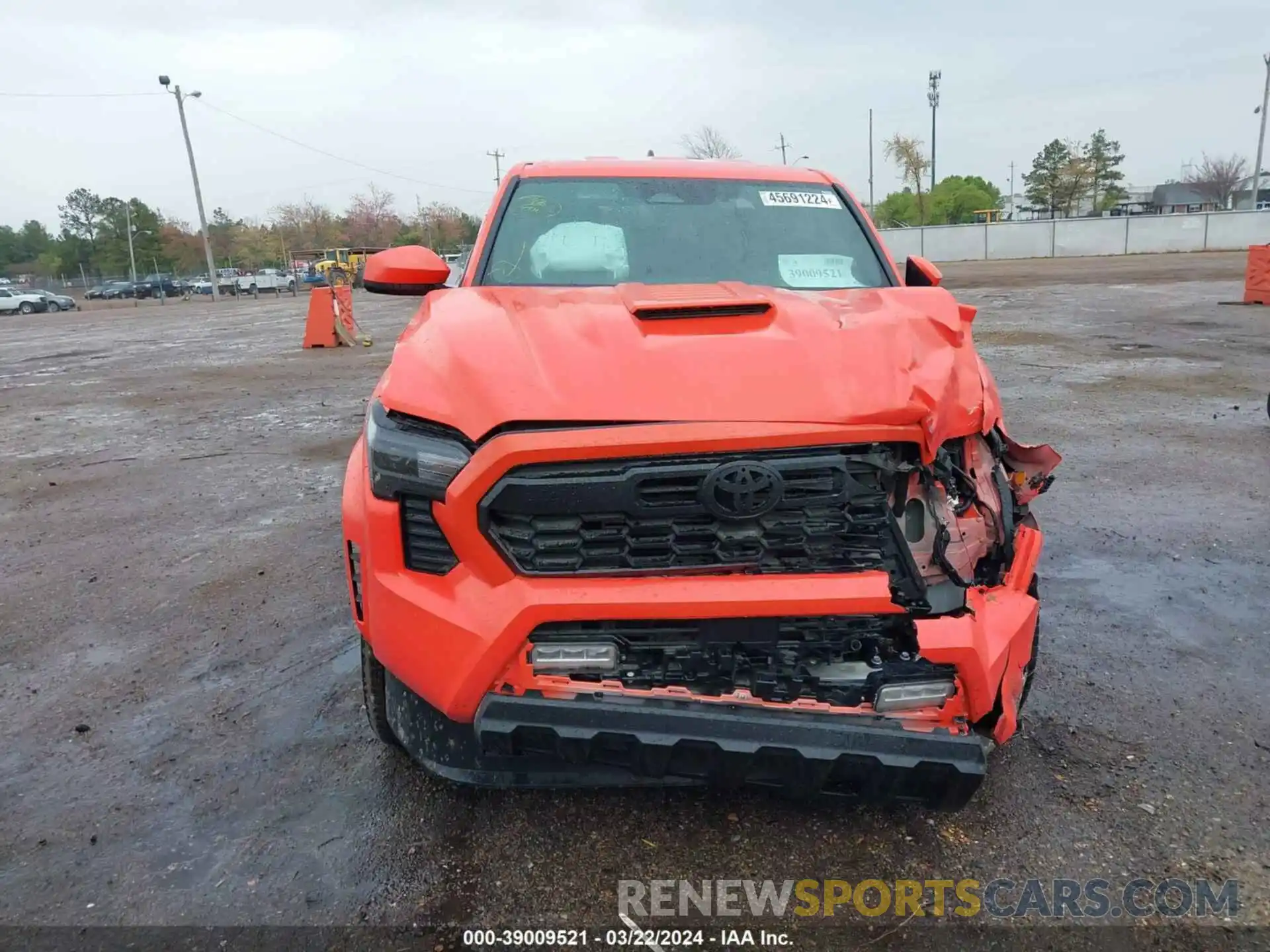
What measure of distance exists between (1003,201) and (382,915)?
371 feet

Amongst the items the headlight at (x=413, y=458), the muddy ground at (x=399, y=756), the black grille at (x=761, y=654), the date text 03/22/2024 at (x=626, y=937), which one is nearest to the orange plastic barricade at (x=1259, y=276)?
the muddy ground at (x=399, y=756)

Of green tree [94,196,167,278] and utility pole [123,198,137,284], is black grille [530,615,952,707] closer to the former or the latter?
utility pole [123,198,137,284]

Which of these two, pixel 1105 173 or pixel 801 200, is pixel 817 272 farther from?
pixel 1105 173

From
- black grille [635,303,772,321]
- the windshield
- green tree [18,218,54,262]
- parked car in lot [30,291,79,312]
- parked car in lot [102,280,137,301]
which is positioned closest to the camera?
black grille [635,303,772,321]

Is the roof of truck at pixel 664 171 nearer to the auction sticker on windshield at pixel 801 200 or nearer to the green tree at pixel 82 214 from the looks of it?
the auction sticker on windshield at pixel 801 200

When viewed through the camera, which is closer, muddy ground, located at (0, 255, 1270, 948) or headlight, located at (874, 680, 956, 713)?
headlight, located at (874, 680, 956, 713)

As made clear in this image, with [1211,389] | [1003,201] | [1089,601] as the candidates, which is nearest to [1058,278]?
[1211,389]

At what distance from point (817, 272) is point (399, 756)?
242cm

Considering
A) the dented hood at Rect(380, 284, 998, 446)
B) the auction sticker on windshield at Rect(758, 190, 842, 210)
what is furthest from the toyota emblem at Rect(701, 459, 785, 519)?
the auction sticker on windshield at Rect(758, 190, 842, 210)

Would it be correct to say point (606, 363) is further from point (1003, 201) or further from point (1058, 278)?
point (1003, 201)

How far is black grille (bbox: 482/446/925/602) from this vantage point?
2.08 meters

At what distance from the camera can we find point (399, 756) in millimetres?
2863

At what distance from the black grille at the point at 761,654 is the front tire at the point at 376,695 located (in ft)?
2.62

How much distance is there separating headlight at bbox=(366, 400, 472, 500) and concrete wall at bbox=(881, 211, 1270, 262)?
42329 mm
